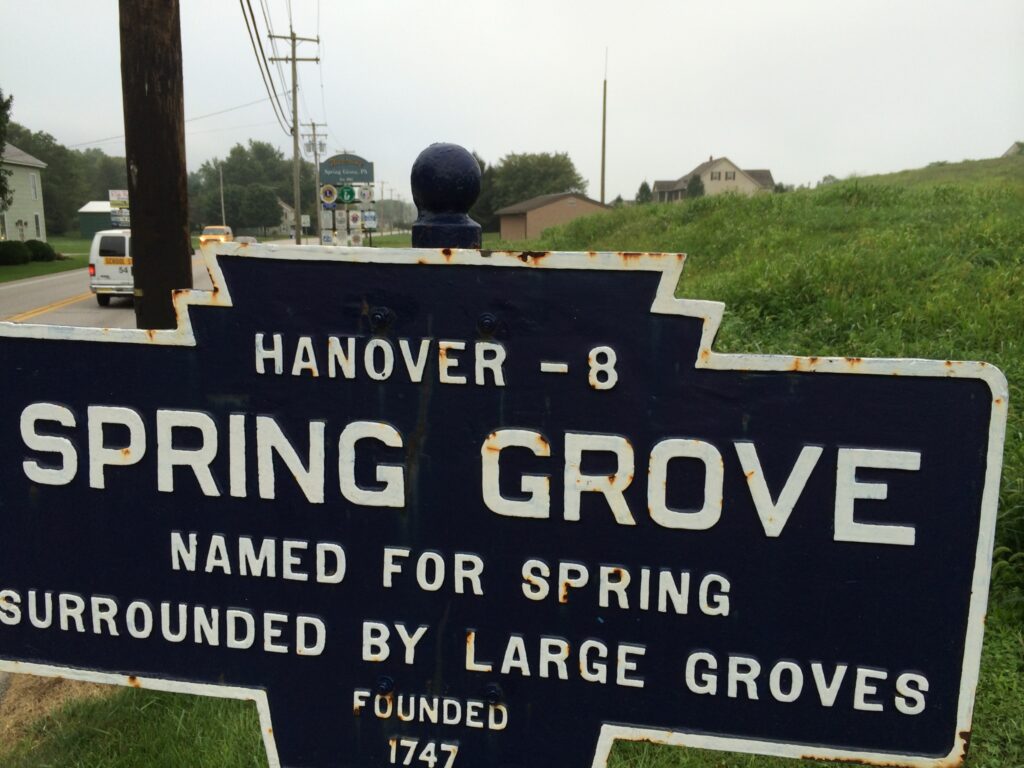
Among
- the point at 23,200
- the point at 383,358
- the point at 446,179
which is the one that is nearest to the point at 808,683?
the point at 383,358

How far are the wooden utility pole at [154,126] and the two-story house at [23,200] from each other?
54.6 meters

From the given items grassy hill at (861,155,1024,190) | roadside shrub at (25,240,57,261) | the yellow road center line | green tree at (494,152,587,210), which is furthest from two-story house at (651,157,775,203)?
the yellow road center line

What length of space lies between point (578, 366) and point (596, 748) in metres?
0.58

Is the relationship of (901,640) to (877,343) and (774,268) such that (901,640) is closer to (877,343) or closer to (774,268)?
(877,343)

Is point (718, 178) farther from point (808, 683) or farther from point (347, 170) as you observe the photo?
point (808, 683)

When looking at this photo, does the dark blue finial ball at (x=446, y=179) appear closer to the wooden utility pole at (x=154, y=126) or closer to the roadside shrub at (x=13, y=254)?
the wooden utility pole at (x=154, y=126)

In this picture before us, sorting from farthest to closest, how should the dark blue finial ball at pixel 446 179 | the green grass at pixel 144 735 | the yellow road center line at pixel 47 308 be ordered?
the yellow road center line at pixel 47 308 < the green grass at pixel 144 735 < the dark blue finial ball at pixel 446 179

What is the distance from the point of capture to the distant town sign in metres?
22.0

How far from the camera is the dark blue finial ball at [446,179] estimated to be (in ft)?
4.56

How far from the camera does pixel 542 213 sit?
50969 mm

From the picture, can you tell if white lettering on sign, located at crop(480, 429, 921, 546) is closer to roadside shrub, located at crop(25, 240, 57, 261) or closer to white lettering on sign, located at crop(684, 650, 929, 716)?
white lettering on sign, located at crop(684, 650, 929, 716)

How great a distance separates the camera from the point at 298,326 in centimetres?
126

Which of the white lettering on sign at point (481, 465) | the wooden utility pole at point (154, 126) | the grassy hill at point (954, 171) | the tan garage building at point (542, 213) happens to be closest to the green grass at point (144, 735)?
the white lettering on sign at point (481, 465)

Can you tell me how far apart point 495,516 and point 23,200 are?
6133cm
